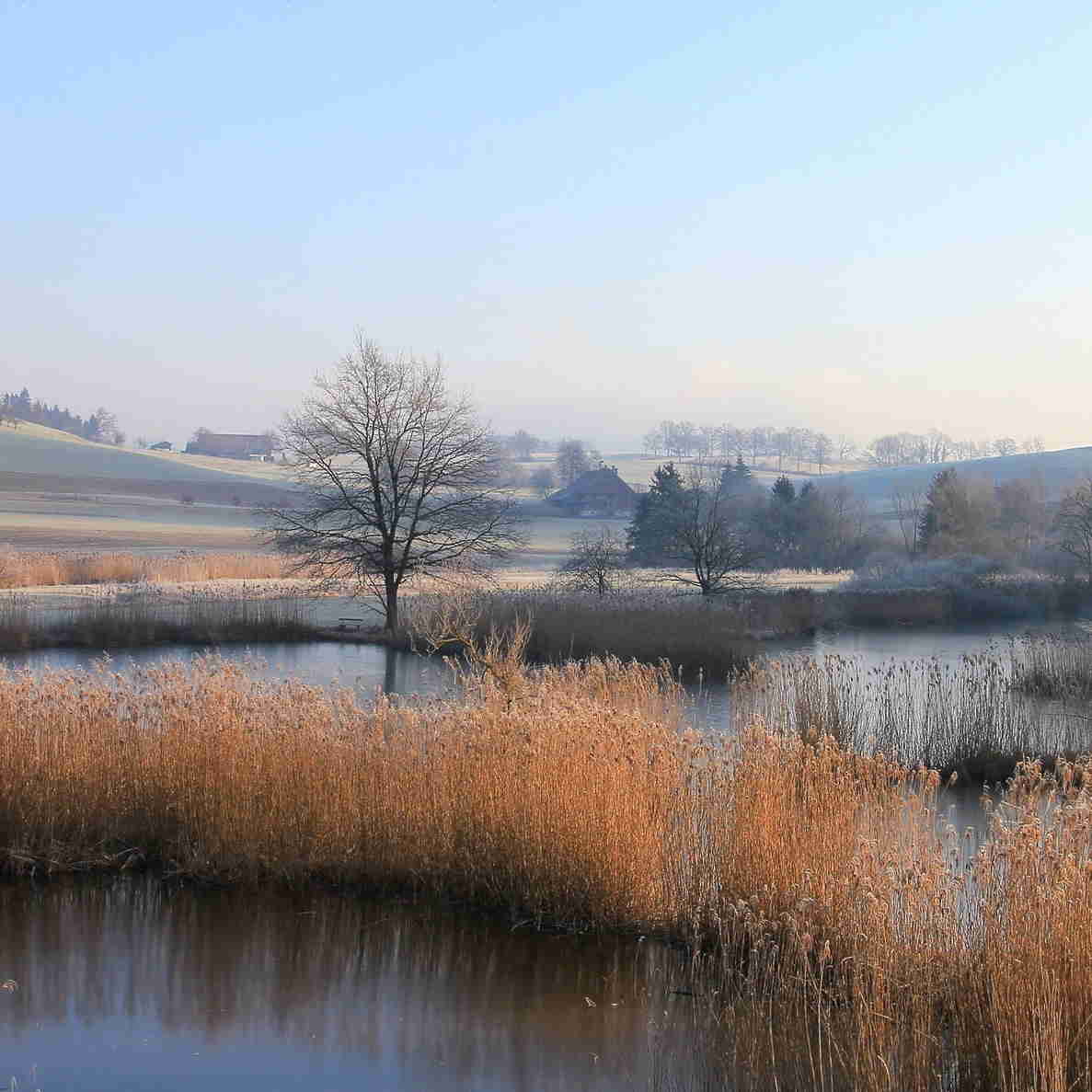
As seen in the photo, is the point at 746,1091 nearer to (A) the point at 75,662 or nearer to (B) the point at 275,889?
(B) the point at 275,889

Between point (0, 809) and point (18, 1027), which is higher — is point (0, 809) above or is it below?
above

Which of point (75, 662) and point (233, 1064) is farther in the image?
point (75, 662)

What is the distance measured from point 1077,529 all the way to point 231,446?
145820 millimetres

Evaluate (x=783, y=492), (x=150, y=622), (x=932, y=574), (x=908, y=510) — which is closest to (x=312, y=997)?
(x=150, y=622)

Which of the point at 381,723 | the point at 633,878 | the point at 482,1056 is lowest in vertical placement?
the point at 482,1056

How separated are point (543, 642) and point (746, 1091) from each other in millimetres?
21269

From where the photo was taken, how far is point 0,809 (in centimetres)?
1025

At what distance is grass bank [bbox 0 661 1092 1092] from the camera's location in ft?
19.4

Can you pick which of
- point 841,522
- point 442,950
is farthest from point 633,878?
point 841,522

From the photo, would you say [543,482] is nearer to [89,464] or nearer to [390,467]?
[89,464]

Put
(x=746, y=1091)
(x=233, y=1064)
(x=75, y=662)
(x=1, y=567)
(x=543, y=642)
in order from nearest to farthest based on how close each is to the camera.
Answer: (x=746, y=1091), (x=233, y=1064), (x=75, y=662), (x=543, y=642), (x=1, y=567)

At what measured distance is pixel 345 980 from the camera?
834 centimetres

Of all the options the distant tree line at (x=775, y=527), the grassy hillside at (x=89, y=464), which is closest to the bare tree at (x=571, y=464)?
the grassy hillside at (x=89, y=464)

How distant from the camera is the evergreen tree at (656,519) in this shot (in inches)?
2562
